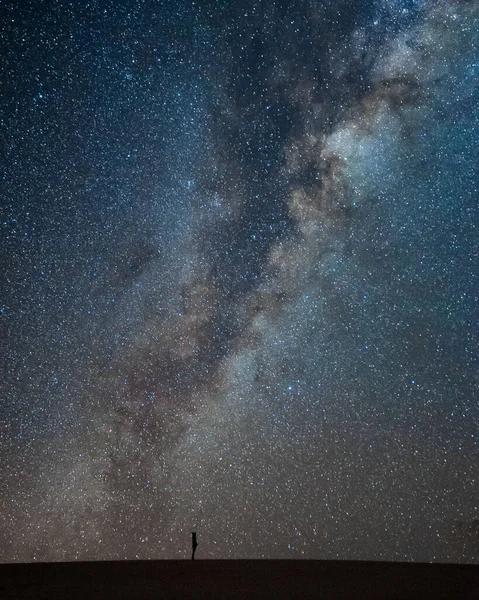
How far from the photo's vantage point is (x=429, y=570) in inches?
288

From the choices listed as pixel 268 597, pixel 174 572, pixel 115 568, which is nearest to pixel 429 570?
pixel 268 597

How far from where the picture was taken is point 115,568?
287 inches

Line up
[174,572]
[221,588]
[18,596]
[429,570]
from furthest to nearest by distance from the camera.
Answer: [429,570], [174,572], [221,588], [18,596]

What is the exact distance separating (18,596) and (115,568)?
2135 mm

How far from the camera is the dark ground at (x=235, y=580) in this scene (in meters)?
5.62

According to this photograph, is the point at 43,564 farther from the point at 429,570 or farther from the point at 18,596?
the point at 429,570

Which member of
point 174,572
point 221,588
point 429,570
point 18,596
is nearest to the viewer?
point 18,596

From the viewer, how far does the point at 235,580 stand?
6406 mm

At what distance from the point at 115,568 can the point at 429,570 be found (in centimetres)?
462

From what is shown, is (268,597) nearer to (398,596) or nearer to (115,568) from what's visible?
(398,596)

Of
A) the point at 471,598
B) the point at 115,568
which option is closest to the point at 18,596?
the point at 115,568

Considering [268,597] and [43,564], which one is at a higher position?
[43,564]

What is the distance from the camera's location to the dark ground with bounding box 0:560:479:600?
562 centimetres

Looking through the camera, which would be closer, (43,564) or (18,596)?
(18,596)
